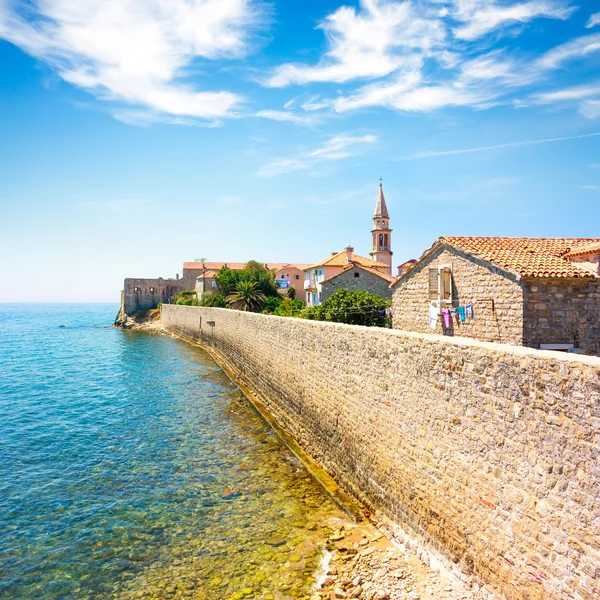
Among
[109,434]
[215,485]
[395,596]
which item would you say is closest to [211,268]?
[109,434]

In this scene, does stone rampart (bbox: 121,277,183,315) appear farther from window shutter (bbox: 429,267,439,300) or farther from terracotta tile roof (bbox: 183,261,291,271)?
window shutter (bbox: 429,267,439,300)

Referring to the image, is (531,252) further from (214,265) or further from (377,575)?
(214,265)

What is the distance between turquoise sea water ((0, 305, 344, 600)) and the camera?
757cm

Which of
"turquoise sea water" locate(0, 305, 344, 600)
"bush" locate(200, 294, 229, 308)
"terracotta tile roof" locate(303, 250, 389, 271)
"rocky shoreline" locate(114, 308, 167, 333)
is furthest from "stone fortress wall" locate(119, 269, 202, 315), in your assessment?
"turquoise sea water" locate(0, 305, 344, 600)

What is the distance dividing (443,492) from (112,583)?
562 centimetres

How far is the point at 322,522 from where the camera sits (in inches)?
354

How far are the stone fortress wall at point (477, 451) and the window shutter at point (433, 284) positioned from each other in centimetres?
513

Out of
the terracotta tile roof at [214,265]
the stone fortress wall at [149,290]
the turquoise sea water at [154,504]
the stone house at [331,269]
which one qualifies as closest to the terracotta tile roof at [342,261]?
the stone house at [331,269]

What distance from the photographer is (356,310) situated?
24125 mm

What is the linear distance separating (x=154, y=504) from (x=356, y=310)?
15.9m

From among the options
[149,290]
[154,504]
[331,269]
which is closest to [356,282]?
[331,269]

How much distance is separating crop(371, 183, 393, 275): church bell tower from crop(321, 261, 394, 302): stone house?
1320 cm

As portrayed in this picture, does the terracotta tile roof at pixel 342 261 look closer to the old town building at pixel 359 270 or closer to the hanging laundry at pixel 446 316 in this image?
the old town building at pixel 359 270

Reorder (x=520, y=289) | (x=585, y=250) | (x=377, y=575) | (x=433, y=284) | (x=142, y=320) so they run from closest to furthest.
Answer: (x=377, y=575) → (x=520, y=289) → (x=585, y=250) → (x=433, y=284) → (x=142, y=320)
